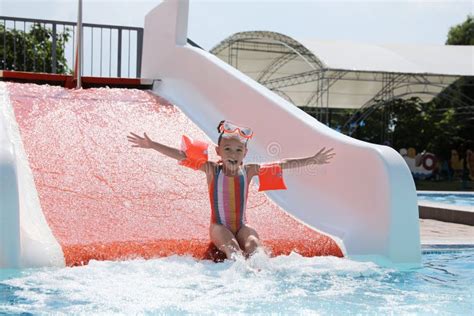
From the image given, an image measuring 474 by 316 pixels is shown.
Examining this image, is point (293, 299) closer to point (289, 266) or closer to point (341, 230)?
point (289, 266)

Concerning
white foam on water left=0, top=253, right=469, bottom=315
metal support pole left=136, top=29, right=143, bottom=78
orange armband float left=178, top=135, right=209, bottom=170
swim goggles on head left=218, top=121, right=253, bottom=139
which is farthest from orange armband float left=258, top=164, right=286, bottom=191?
metal support pole left=136, top=29, right=143, bottom=78

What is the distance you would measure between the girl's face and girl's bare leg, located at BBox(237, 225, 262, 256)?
0.43m

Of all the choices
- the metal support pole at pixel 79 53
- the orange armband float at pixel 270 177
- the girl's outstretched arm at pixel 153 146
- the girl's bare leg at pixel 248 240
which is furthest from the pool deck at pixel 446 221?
the metal support pole at pixel 79 53

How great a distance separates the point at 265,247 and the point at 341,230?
2.59 ft

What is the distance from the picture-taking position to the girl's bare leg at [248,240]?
177 inches

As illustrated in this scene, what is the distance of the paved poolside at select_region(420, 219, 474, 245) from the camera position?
599 centimetres

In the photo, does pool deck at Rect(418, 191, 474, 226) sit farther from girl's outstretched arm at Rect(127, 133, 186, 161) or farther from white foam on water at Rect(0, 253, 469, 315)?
girl's outstretched arm at Rect(127, 133, 186, 161)

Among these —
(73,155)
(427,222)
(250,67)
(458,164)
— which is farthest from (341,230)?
(458,164)

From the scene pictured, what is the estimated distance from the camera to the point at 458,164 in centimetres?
2539

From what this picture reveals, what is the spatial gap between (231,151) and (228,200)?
1.07 feet

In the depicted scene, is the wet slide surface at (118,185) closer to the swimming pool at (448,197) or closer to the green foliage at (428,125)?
the swimming pool at (448,197)

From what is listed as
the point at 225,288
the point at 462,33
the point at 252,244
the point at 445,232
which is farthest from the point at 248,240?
the point at 462,33

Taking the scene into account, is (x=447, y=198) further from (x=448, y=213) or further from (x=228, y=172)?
(x=228, y=172)

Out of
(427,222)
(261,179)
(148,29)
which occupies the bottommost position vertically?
(427,222)
